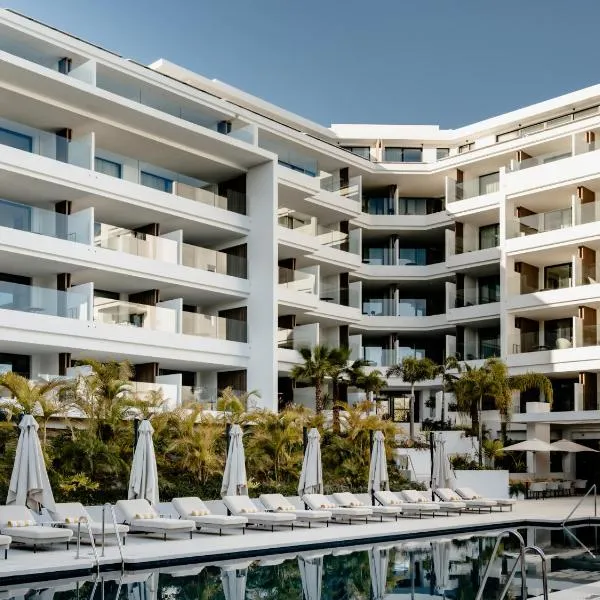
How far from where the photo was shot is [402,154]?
54.8 metres

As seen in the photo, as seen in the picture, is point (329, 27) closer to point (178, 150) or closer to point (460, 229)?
point (460, 229)

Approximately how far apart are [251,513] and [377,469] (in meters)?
6.02

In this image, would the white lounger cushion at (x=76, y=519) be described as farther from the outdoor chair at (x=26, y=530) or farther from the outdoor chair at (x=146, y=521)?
the outdoor chair at (x=146, y=521)

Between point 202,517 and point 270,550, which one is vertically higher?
point 202,517

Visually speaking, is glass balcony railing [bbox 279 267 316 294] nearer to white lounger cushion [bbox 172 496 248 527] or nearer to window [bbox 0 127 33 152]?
window [bbox 0 127 33 152]

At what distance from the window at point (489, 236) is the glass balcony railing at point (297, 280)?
11058mm

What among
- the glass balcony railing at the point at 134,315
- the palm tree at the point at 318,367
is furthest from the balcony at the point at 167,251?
the palm tree at the point at 318,367

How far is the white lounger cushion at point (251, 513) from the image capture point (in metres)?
21.9

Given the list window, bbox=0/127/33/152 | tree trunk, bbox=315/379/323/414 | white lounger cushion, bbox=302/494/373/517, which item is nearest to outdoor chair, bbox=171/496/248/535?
white lounger cushion, bbox=302/494/373/517

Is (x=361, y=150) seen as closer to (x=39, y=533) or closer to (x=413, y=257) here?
(x=413, y=257)

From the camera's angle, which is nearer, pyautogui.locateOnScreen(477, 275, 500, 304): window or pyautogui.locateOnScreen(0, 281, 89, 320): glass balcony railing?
pyautogui.locateOnScreen(0, 281, 89, 320): glass balcony railing

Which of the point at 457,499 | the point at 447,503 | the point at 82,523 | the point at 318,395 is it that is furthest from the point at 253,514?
the point at 318,395

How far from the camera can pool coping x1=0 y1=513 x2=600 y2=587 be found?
15461mm

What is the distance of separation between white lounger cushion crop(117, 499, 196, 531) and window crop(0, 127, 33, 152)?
17.2 meters
